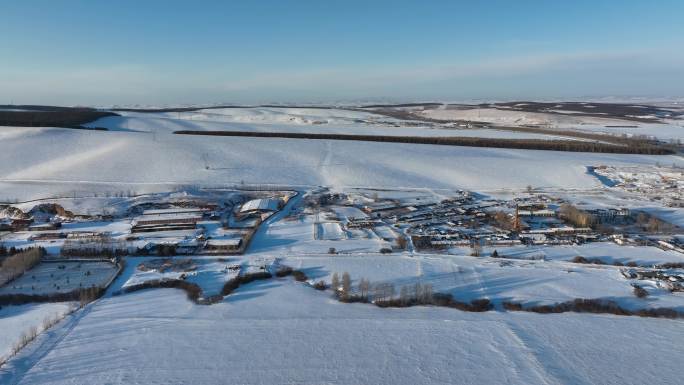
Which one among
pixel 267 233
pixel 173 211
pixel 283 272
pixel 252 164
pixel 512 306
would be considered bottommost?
pixel 512 306

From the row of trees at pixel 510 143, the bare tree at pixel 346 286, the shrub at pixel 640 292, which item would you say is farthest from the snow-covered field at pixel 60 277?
the row of trees at pixel 510 143

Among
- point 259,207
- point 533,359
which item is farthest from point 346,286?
point 259,207

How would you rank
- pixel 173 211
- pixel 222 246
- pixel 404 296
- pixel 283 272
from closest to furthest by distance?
pixel 404 296 < pixel 283 272 < pixel 222 246 < pixel 173 211

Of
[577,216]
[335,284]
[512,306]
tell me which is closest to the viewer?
[512,306]

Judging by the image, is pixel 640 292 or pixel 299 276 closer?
pixel 640 292

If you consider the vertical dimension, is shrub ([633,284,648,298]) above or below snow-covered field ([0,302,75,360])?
below

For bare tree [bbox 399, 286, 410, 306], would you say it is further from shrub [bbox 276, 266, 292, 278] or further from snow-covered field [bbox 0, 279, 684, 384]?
shrub [bbox 276, 266, 292, 278]

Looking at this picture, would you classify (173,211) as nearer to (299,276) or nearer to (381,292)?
(299,276)

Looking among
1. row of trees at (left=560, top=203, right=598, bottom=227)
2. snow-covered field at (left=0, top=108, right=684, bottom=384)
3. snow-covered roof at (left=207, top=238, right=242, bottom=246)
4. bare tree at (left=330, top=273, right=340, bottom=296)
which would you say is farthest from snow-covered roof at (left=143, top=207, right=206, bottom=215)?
row of trees at (left=560, top=203, right=598, bottom=227)

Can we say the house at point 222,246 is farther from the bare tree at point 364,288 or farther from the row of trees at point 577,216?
the row of trees at point 577,216

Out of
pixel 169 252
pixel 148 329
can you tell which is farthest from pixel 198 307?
pixel 169 252

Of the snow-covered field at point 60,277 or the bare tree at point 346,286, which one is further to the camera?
the snow-covered field at point 60,277

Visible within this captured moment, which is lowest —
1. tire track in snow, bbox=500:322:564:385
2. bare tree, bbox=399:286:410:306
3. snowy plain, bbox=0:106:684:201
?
tire track in snow, bbox=500:322:564:385
